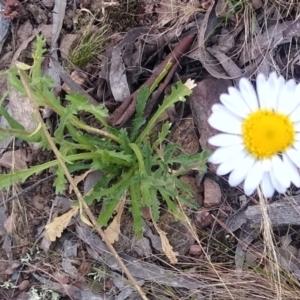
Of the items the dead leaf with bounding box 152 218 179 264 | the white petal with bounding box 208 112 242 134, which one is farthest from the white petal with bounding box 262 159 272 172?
the dead leaf with bounding box 152 218 179 264

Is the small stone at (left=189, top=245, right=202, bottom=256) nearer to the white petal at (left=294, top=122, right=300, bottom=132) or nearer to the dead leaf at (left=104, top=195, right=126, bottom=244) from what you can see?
the dead leaf at (left=104, top=195, right=126, bottom=244)

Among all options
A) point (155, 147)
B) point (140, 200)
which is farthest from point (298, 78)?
point (140, 200)

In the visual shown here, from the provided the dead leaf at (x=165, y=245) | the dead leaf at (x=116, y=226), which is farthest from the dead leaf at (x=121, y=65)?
the dead leaf at (x=165, y=245)

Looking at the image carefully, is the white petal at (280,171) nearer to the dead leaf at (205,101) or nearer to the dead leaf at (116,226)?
the dead leaf at (205,101)

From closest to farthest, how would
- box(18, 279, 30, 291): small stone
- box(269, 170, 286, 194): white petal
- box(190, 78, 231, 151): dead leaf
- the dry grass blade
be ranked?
box(269, 170, 286, 194): white petal, the dry grass blade, box(190, 78, 231, 151): dead leaf, box(18, 279, 30, 291): small stone

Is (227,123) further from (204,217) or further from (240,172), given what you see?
(204,217)

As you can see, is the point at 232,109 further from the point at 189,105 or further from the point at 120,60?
the point at 120,60
